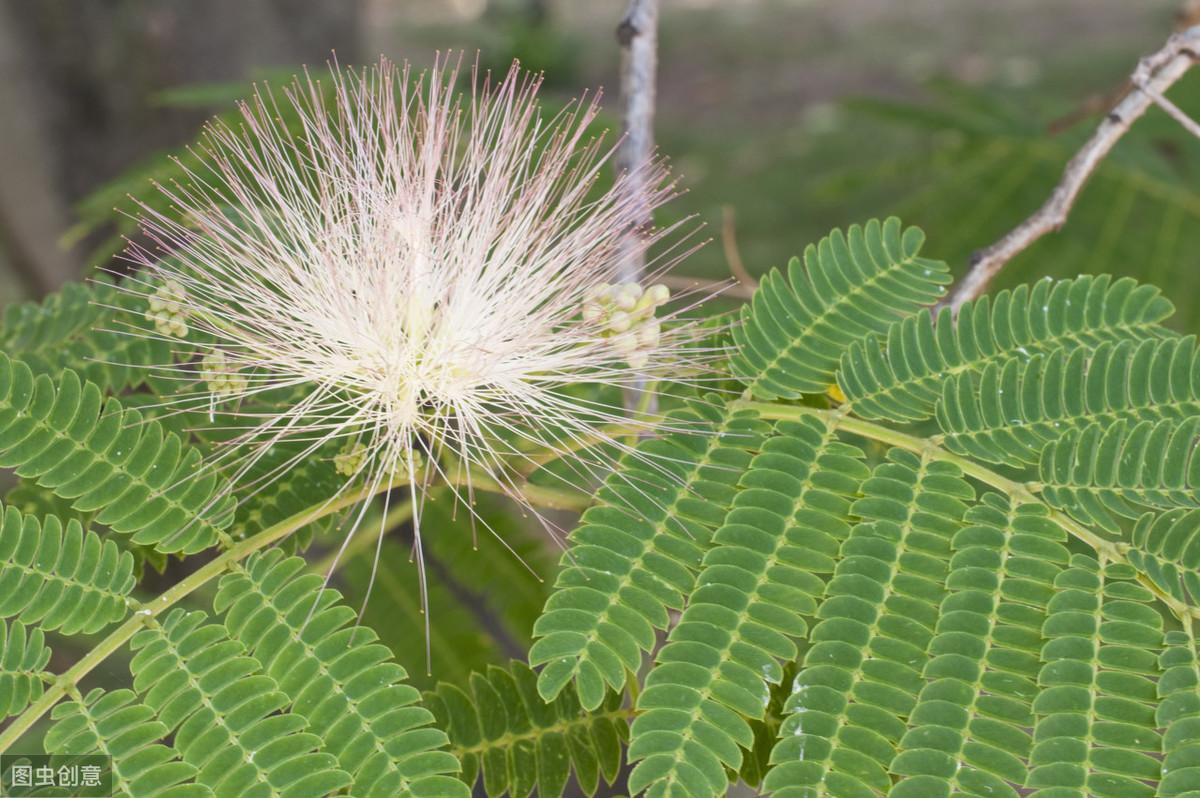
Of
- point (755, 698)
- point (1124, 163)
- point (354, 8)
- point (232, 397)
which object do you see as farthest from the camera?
point (354, 8)

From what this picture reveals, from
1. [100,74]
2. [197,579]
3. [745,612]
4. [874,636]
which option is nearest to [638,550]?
[745,612]

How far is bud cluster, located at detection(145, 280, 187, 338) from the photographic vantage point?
1.50 meters

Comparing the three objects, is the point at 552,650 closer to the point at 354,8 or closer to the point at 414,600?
the point at 414,600

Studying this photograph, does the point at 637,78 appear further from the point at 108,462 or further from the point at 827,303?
the point at 108,462

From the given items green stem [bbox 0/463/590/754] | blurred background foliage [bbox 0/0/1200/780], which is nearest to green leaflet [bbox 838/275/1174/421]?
blurred background foliage [bbox 0/0/1200/780]

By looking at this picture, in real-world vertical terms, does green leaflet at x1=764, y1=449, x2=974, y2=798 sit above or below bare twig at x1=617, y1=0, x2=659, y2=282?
below

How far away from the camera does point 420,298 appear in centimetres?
149

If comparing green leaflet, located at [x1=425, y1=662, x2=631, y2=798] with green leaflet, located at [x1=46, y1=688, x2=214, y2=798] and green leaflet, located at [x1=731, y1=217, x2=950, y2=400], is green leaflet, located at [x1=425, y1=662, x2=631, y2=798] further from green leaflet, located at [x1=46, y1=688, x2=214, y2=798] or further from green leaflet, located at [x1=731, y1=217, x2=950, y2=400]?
green leaflet, located at [x1=731, y1=217, x2=950, y2=400]

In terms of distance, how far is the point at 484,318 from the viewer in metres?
1.54

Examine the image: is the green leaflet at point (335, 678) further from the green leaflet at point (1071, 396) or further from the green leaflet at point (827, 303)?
the green leaflet at point (1071, 396)

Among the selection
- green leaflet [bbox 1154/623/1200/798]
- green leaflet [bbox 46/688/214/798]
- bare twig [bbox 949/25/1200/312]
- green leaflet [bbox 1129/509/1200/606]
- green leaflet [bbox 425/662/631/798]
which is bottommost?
green leaflet [bbox 425/662/631/798]

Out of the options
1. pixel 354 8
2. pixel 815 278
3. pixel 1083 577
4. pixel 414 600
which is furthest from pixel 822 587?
pixel 354 8

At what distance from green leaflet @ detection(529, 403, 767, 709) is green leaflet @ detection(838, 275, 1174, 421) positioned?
0.20 meters

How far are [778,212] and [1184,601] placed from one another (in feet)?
22.2
